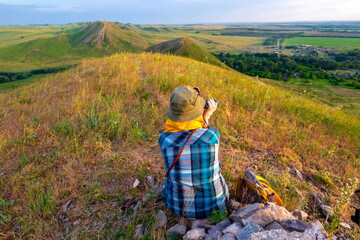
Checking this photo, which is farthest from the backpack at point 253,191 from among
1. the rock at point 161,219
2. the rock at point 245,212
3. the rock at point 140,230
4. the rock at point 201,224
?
the rock at point 140,230

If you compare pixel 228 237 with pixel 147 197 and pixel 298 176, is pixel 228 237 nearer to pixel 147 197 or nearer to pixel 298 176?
pixel 147 197

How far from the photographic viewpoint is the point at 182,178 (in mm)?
2326

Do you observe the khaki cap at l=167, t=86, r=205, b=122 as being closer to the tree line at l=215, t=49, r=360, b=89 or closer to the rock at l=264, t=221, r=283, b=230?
the rock at l=264, t=221, r=283, b=230

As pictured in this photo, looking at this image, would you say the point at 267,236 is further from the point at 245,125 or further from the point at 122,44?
the point at 122,44

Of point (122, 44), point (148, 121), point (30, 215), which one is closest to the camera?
point (30, 215)

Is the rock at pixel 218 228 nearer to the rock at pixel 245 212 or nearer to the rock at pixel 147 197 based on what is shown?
the rock at pixel 245 212

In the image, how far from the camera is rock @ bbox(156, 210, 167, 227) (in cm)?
258

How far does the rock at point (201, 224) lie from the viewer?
2.39 meters

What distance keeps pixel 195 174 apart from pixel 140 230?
1.07 metres

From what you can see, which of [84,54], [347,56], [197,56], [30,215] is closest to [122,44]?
Answer: [84,54]

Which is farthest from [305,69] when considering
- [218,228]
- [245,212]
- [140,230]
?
[140,230]

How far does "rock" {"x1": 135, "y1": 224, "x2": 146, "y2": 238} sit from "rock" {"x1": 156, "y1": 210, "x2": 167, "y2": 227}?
0.21 metres

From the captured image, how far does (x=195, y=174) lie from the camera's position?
2.29 metres

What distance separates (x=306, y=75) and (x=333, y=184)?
182 ft
